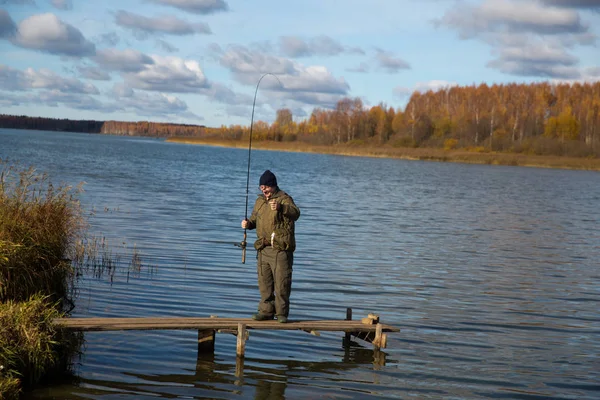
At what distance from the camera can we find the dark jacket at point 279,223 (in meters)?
8.37

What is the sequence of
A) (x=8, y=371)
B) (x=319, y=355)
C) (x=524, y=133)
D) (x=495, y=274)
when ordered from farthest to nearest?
1. (x=524, y=133)
2. (x=495, y=274)
3. (x=319, y=355)
4. (x=8, y=371)

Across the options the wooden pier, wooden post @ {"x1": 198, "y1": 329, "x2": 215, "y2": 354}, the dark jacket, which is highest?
the dark jacket

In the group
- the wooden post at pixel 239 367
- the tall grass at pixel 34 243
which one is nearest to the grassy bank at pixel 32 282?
the tall grass at pixel 34 243

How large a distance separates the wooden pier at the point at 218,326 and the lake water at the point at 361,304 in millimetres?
258

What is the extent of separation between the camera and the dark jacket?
27.5ft

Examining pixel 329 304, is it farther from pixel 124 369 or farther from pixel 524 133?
pixel 524 133

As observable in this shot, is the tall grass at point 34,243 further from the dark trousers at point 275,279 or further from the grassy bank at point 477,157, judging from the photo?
the grassy bank at point 477,157

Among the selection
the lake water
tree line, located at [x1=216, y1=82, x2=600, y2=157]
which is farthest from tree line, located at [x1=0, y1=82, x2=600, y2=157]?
the lake water

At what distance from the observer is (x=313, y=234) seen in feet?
69.4

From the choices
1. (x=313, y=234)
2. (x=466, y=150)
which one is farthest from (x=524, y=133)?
(x=313, y=234)

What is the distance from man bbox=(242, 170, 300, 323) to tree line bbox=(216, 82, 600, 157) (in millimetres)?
87916

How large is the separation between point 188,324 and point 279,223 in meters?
1.58

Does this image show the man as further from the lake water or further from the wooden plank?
the lake water

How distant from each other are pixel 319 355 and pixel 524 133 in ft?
356
